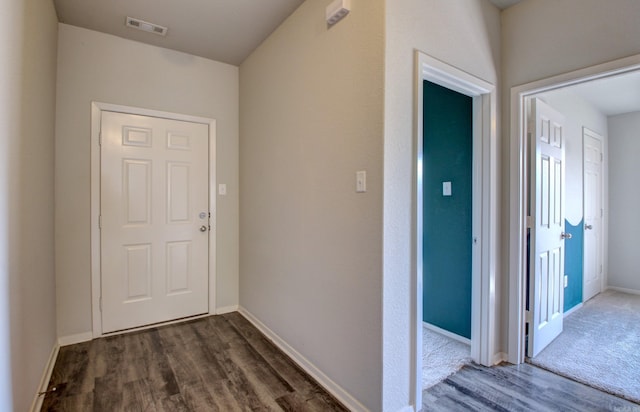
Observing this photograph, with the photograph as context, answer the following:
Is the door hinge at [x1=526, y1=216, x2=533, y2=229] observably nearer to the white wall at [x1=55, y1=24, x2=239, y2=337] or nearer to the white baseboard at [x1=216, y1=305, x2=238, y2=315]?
the white baseboard at [x1=216, y1=305, x2=238, y2=315]

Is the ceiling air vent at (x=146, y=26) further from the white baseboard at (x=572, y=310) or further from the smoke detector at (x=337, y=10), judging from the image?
the white baseboard at (x=572, y=310)

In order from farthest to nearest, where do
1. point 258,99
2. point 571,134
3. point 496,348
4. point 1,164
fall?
1. point 571,134
2. point 258,99
3. point 496,348
4. point 1,164

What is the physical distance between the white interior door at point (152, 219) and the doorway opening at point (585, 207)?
9.28 feet

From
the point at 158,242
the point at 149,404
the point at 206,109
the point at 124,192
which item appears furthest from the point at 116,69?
the point at 149,404

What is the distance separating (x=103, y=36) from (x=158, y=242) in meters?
1.90

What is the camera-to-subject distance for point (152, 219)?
9.71 ft

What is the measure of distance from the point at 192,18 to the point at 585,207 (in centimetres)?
476

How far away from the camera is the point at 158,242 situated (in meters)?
3.00

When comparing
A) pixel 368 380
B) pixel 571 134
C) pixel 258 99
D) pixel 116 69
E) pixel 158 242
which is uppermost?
pixel 116 69

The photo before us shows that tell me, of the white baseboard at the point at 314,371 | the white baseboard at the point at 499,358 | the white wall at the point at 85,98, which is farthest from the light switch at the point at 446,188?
the white wall at the point at 85,98

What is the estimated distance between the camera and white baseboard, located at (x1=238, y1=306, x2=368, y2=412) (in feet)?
5.83

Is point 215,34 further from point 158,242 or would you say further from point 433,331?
point 433,331

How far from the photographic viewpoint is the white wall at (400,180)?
161 cm

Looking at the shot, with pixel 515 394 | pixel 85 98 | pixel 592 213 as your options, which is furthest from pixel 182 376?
pixel 592 213
